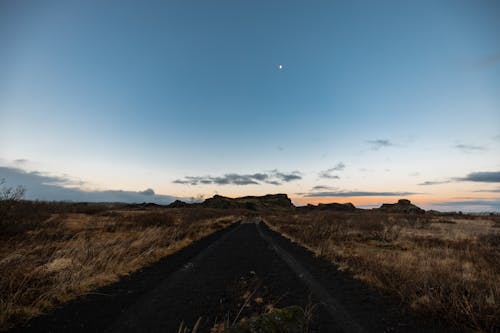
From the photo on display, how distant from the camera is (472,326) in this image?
550 centimetres

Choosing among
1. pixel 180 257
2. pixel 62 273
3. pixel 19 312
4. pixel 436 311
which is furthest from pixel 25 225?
pixel 436 311

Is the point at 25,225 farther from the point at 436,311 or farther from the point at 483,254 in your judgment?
the point at 483,254

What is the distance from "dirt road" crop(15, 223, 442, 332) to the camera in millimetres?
5738

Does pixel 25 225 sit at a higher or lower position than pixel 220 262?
higher

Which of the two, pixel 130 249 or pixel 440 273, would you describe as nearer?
pixel 440 273

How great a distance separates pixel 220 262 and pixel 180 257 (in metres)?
2.46

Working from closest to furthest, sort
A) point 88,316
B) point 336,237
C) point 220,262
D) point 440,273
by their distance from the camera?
point 88,316 < point 440,273 < point 220,262 < point 336,237

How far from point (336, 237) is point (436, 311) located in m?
17.0

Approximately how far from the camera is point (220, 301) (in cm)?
732

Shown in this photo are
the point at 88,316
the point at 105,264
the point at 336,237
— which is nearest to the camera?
the point at 88,316

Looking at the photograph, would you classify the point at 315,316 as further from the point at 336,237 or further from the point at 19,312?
the point at 336,237

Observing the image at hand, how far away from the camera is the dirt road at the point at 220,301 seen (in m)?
5.74

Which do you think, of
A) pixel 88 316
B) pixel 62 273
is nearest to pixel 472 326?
pixel 88 316

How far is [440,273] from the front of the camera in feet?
29.8
